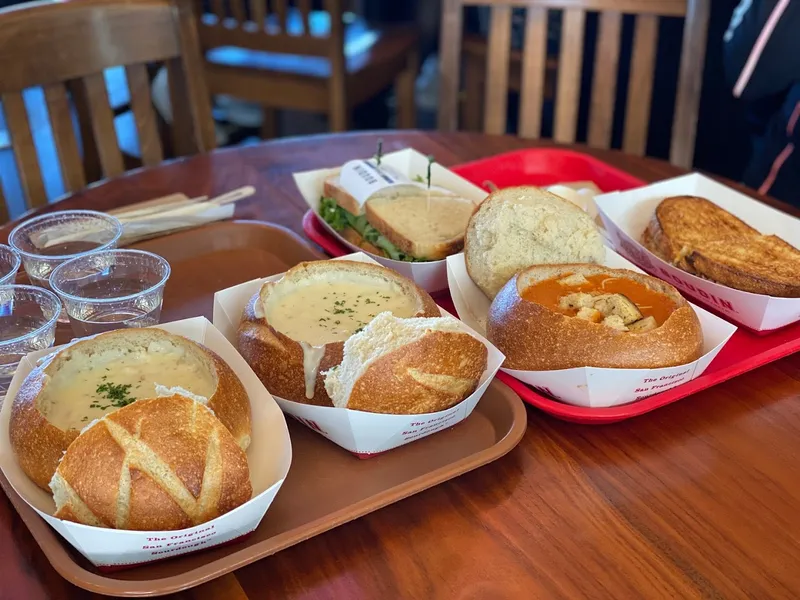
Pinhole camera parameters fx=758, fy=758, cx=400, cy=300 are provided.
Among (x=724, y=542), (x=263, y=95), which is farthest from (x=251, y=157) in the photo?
(x=263, y=95)

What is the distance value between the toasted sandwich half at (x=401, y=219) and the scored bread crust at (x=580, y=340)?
375 mm

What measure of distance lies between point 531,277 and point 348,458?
0.42 m

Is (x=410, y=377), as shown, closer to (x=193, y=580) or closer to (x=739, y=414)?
(x=193, y=580)

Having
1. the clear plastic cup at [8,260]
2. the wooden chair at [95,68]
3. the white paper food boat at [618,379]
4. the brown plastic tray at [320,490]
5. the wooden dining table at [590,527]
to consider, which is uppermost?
the wooden chair at [95,68]

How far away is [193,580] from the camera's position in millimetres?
776

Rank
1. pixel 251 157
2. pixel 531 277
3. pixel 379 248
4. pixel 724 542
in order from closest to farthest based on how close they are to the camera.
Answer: pixel 724 542 → pixel 531 277 → pixel 379 248 → pixel 251 157

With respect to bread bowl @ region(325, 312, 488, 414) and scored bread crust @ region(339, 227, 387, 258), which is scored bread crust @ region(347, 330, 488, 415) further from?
scored bread crust @ region(339, 227, 387, 258)

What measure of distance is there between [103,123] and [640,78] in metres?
1.50

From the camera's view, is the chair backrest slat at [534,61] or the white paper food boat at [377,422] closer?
the white paper food boat at [377,422]

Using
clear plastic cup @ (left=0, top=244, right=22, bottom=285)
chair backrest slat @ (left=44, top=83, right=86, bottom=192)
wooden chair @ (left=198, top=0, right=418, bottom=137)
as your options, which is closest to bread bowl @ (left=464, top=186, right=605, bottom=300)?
clear plastic cup @ (left=0, top=244, right=22, bottom=285)

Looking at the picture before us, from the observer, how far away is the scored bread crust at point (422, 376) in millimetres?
950

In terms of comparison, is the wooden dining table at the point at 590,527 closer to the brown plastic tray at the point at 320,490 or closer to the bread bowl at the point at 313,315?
the brown plastic tray at the point at 320,490

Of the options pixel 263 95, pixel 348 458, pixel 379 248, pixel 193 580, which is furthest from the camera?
pixel 263 95

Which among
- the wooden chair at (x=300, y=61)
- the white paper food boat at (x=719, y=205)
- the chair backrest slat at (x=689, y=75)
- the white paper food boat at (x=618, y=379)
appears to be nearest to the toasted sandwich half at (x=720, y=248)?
the white paper food boat at (x=719, y=205)
